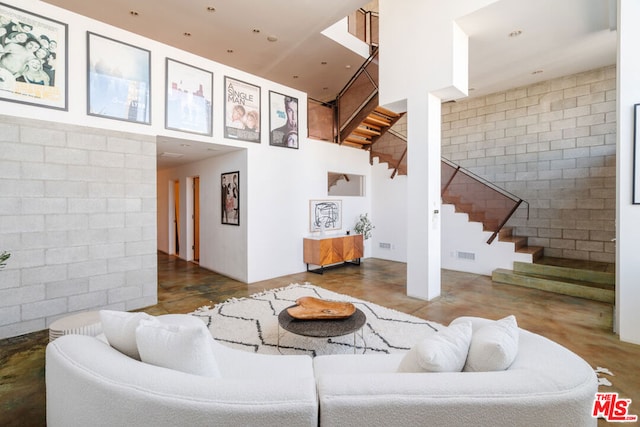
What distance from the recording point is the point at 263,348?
2.88 meters

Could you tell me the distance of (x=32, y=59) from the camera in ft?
10.7

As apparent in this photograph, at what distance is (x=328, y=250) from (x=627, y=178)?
4367mm

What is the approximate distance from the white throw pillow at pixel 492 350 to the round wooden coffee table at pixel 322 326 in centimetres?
123

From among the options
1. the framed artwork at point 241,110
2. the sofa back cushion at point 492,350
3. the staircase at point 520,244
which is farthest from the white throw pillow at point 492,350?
the staircase at point 520,244

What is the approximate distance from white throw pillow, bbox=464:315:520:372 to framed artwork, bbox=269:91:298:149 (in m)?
4.93

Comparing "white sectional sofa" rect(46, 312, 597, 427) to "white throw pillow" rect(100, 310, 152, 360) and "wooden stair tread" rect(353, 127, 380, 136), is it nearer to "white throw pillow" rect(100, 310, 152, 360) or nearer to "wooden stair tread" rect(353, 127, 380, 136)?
"white throw pillow" rect(100, 310, 152, 360)

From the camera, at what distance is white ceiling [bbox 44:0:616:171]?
13.0 feet

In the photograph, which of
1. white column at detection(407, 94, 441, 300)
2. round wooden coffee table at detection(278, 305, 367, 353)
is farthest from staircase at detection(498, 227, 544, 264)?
round wooden coffee table at detection(278, 305, 367, 353)

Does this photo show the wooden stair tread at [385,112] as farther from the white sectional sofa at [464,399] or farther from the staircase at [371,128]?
the white sectional sofa at [464,399]

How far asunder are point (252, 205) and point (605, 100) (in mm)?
6779

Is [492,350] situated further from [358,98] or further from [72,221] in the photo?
[358,98]

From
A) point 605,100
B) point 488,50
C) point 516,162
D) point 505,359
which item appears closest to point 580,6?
point 488,50

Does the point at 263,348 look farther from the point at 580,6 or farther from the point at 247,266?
the point at 580,6

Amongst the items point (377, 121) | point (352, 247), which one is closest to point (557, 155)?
point (377, 121)
